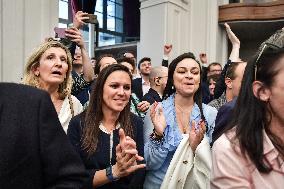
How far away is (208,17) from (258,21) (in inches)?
70.3

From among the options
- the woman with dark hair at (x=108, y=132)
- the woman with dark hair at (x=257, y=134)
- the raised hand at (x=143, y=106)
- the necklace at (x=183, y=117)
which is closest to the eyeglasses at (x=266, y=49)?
the woman with dark hair at (x=257, y=134)

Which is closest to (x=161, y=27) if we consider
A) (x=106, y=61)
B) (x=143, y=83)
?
(x=143, y=83)

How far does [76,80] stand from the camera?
3316mm

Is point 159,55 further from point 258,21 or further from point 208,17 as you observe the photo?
point 258,21

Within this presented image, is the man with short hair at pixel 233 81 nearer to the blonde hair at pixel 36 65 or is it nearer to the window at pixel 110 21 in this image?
the blonde hair at pixel 36 65

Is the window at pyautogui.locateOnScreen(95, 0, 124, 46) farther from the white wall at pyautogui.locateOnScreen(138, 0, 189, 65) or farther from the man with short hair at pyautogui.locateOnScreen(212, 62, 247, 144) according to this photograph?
the man with short hair at pyautogui.locateOnScreen(212, 62, 247, 144)

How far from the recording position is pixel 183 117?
2.66m

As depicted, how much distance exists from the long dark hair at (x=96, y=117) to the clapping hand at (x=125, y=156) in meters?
0.23

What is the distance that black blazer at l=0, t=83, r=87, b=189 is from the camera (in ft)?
3.62

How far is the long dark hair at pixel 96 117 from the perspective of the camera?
7.12ft

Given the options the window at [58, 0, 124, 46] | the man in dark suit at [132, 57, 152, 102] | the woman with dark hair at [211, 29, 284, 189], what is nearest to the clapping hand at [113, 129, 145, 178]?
the woman with dark hair at [211, 29, 284, 189]

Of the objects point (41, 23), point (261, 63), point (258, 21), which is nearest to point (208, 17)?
point (258, 21)

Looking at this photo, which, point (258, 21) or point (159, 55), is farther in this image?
point (258, 21)

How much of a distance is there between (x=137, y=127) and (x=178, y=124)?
13.5 inches
